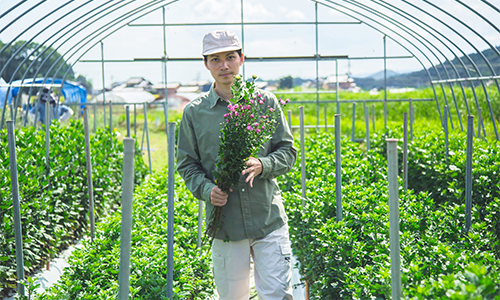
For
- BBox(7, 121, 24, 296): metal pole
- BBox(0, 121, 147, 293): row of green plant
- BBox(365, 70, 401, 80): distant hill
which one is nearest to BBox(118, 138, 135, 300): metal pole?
BBox(7, 121, 24, 296): metal pole

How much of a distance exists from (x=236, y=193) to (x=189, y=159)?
1.23 feet

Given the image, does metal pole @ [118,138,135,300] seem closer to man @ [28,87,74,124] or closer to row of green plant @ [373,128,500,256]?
row of green plant @ [373,128,500,256]

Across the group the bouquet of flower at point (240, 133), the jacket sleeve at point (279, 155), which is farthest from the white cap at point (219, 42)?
the jacket sleeve at point (279, 155)

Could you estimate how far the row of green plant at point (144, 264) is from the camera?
9.34 feet

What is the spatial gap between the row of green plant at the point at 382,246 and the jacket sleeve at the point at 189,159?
1.06 metres

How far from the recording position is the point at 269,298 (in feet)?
8.61

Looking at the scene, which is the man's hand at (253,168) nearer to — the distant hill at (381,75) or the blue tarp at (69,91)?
the blue tarp at (69,91)

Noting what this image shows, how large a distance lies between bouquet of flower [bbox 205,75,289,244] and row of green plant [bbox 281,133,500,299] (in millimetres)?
Answer: 936

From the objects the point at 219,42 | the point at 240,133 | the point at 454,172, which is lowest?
the point at 454,172

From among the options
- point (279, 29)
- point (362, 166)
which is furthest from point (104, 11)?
point (362, 166)

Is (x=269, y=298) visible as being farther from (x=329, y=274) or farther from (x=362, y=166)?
(x=362, y=166)

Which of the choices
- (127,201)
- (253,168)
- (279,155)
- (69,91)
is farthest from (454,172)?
(69,91)

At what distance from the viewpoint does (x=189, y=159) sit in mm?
2826

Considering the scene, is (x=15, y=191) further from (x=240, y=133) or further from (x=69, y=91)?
(x=69, y=91)
